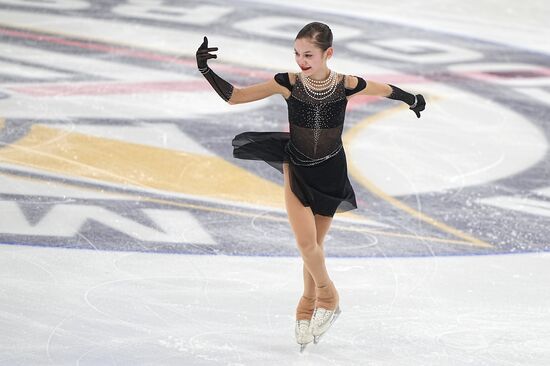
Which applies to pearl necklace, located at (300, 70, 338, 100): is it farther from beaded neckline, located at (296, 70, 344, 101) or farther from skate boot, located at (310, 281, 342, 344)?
skate boot, located at (310, 281, 342, 344)

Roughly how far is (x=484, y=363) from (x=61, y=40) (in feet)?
22.4

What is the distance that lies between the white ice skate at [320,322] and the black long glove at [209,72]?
1069mm

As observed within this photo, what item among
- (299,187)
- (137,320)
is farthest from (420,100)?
(137,320)

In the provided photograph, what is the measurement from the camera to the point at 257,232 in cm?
620

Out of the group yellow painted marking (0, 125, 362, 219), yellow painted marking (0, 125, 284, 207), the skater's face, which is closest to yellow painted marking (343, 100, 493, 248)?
yellow painted marking (0, 125, 362, 219)

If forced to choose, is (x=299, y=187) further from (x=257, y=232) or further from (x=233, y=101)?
(x=257, y=232)

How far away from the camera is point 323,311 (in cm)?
470

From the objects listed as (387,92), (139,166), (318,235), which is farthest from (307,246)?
(139,166)

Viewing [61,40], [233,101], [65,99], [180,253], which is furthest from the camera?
[61,40]

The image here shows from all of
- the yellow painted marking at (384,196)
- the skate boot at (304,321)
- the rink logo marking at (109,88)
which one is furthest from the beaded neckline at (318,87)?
the rink logo marking at (109,88)

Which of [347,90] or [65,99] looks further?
[65,99]

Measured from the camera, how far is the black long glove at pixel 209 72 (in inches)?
168

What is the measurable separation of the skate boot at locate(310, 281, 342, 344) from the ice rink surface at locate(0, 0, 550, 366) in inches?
3.6

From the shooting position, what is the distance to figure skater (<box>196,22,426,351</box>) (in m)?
4.43
